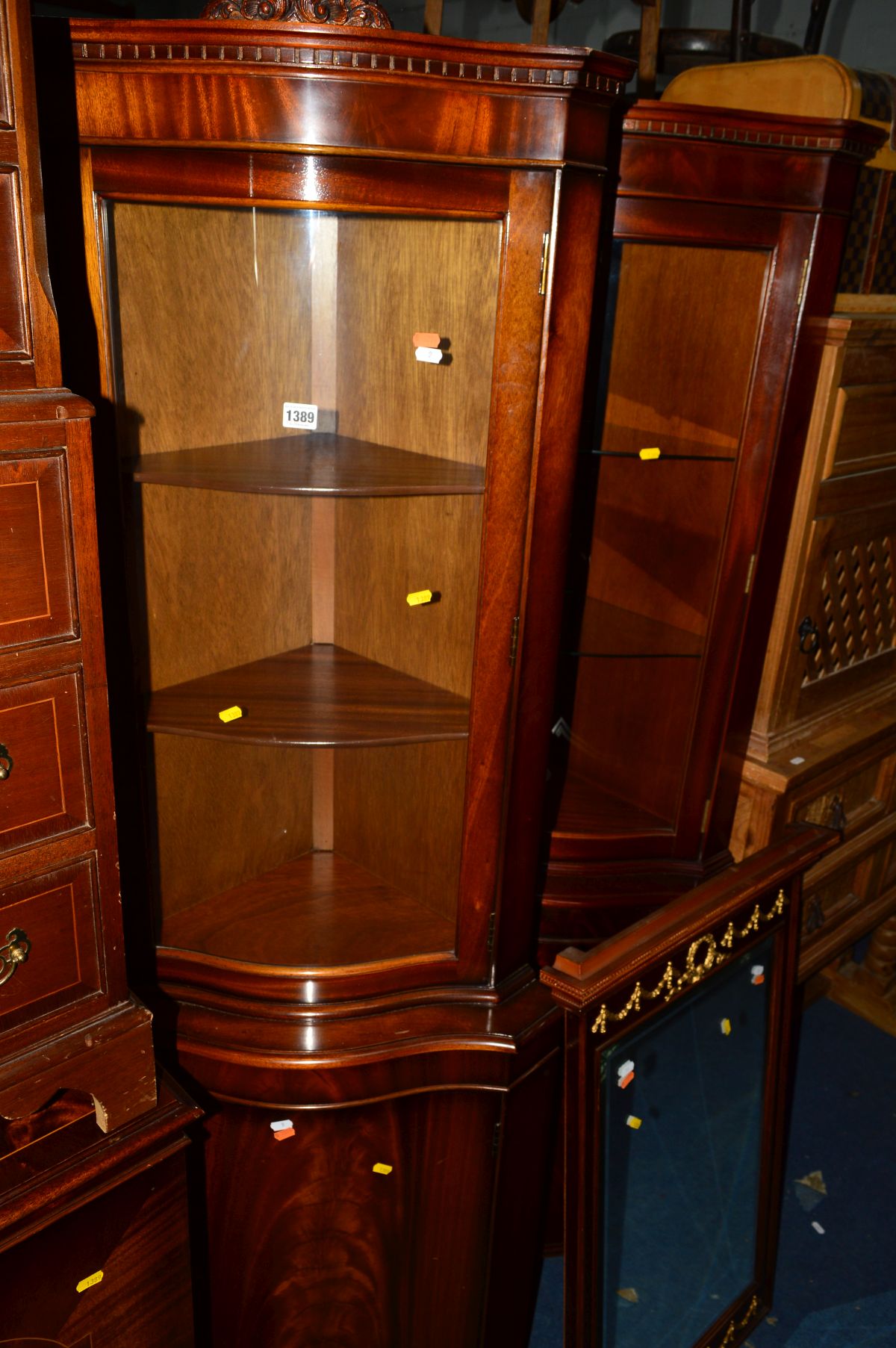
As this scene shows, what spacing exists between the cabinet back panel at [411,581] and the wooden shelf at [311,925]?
15.3 inches

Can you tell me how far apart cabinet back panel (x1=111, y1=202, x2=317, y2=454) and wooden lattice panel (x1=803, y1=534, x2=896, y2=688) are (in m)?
1.03

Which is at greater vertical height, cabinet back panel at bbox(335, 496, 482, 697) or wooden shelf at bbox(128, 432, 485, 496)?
wooden shelf at bbox(128, 432, 485, 496)

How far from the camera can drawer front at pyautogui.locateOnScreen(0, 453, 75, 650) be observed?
3.25 ft

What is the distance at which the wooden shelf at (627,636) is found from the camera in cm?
183

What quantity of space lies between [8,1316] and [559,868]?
104 cm

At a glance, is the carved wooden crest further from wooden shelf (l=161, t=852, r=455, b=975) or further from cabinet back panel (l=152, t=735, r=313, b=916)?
wooden shelf (l=161, t=852, r=455, b=975)

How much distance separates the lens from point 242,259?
4.89 ft

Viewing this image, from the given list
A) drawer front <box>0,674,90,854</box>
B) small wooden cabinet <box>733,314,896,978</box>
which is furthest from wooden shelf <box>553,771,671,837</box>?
drawer front <box>0,674,90,854</box>

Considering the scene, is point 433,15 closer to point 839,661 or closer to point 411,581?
point 411,581

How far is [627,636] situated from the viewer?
6.16ft

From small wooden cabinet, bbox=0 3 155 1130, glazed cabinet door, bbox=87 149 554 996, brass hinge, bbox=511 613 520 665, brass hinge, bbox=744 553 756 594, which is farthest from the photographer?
brass hinge, bbox=744 553 756 594

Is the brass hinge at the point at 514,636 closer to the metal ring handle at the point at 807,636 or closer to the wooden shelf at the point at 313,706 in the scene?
the wooden shelf at the point at 313,706

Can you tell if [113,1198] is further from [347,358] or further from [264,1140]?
[347,358]

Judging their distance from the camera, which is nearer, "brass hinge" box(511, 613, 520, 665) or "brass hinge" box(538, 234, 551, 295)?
"brass hinge" box(538, 234, 551, 295)
